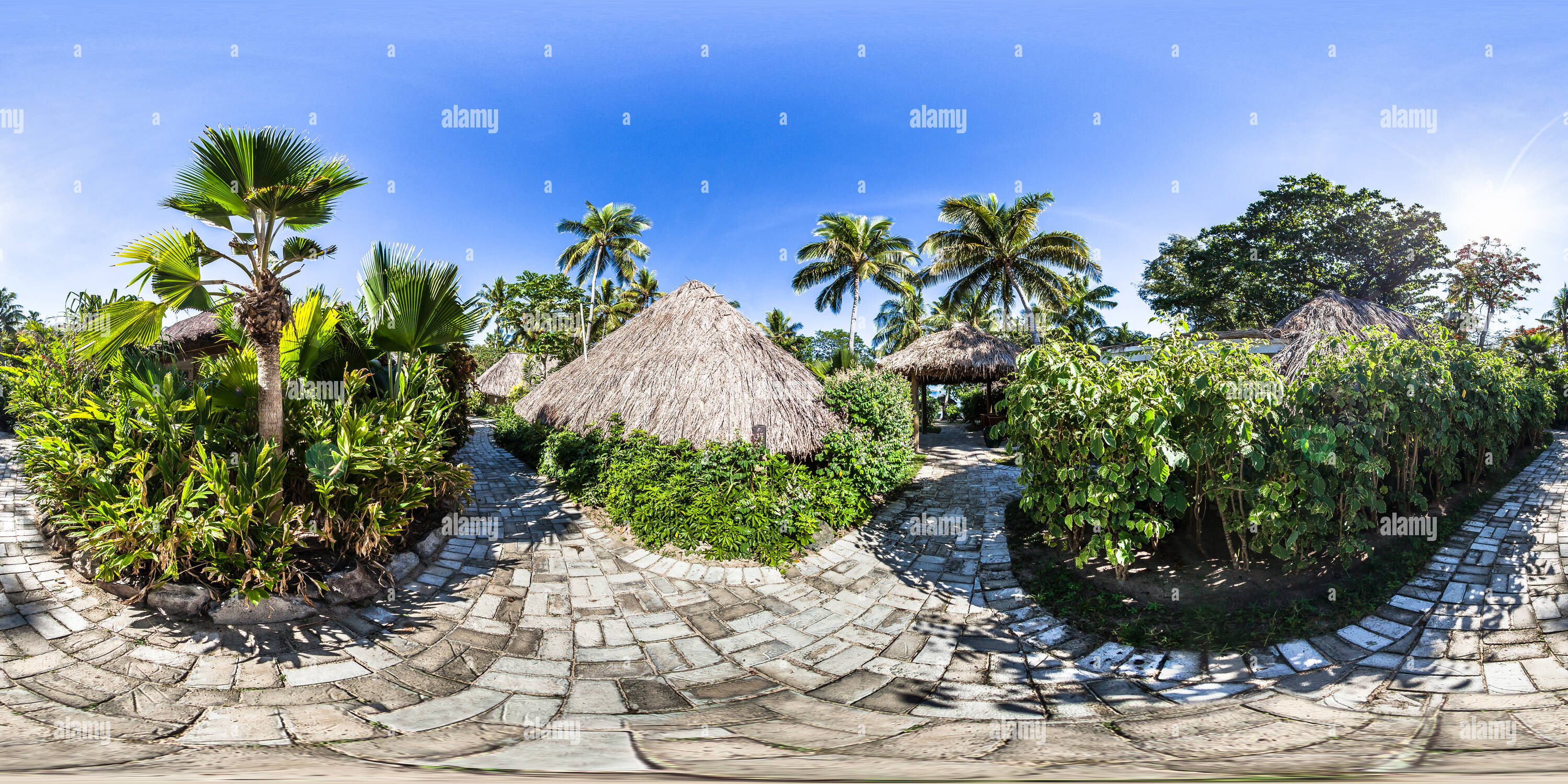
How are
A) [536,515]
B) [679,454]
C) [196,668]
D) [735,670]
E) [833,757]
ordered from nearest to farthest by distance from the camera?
[833,757], [196,668], [735,670], [679,454], [536,515]

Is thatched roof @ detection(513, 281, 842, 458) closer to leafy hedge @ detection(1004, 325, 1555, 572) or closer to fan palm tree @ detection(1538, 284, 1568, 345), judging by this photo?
leafy hedge @ detection(1004, 325, 1555, 572)

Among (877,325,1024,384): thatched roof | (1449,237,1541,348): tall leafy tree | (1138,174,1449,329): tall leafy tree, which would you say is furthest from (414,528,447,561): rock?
(1449,237,1541,348): tall leafy tree

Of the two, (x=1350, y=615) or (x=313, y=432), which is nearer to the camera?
(x=1350, y=615)

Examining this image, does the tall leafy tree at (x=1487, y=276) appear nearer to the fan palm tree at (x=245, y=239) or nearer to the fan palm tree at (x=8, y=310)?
the fan palm tree at (x=245, y=239)

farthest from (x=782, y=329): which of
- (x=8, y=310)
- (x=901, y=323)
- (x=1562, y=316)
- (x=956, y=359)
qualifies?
(x=8, y=310)

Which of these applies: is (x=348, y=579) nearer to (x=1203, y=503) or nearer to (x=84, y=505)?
(x=84, y=505)

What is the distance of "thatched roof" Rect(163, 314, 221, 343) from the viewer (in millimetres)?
13688

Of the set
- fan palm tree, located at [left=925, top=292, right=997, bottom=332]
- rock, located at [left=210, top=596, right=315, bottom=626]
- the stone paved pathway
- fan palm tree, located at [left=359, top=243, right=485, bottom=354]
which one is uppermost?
fan palm tree, located at [left=925, top=292, right=997, bottom=332]

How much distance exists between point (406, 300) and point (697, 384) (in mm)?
3290

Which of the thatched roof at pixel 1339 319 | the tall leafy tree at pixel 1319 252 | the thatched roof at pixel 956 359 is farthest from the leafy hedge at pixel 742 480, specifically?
the tall leafy tree at pixel 1319 252

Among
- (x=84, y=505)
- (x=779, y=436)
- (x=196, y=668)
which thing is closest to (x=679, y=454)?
(x=779, y=436)

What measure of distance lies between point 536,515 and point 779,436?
314cm

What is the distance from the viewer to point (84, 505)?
4410mm

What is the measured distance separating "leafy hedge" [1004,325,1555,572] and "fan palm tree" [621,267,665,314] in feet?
81.6
